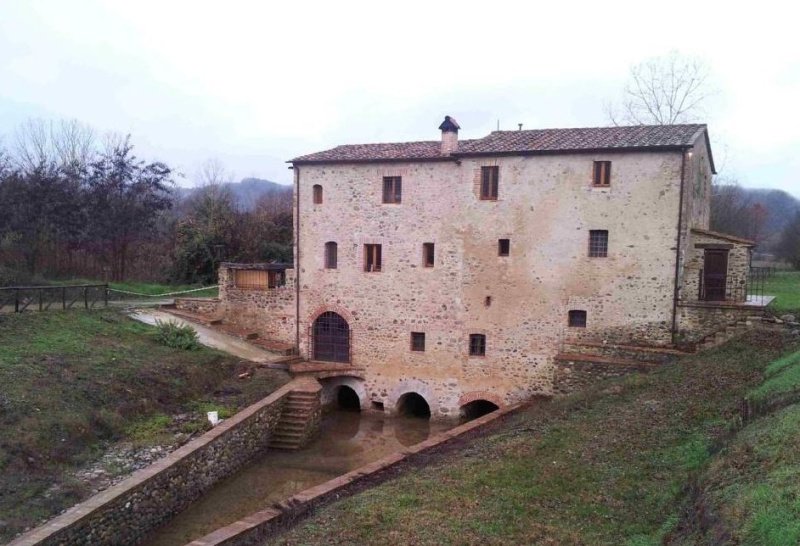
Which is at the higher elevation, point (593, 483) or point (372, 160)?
point (372, 160)

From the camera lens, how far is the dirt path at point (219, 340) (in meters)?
19.7

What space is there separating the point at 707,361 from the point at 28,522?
49.3 feet

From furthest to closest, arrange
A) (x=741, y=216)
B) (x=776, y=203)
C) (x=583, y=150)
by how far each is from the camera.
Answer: (x=776, y=203) < (x=741, y=216) < (x=583, y=150)

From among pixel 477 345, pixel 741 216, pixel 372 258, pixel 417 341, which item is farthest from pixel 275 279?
pixel 741 216

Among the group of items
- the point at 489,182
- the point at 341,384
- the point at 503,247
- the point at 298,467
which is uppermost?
the point at 489,182

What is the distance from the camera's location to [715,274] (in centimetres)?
1784

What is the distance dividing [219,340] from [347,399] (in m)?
5.43

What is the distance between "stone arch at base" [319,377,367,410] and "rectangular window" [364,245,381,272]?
13.7ft

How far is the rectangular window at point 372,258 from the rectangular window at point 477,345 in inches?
166

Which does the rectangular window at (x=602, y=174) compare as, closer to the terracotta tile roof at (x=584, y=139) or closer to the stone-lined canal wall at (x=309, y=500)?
the terracotta tile roof at (x=584, y=139)

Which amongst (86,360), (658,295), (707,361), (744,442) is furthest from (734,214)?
(86,360)

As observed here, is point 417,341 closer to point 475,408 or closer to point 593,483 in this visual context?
point 475,408

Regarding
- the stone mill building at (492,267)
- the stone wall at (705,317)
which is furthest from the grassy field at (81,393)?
the stone wall at (705,317)

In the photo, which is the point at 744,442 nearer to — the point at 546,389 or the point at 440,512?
the point at 440,512
